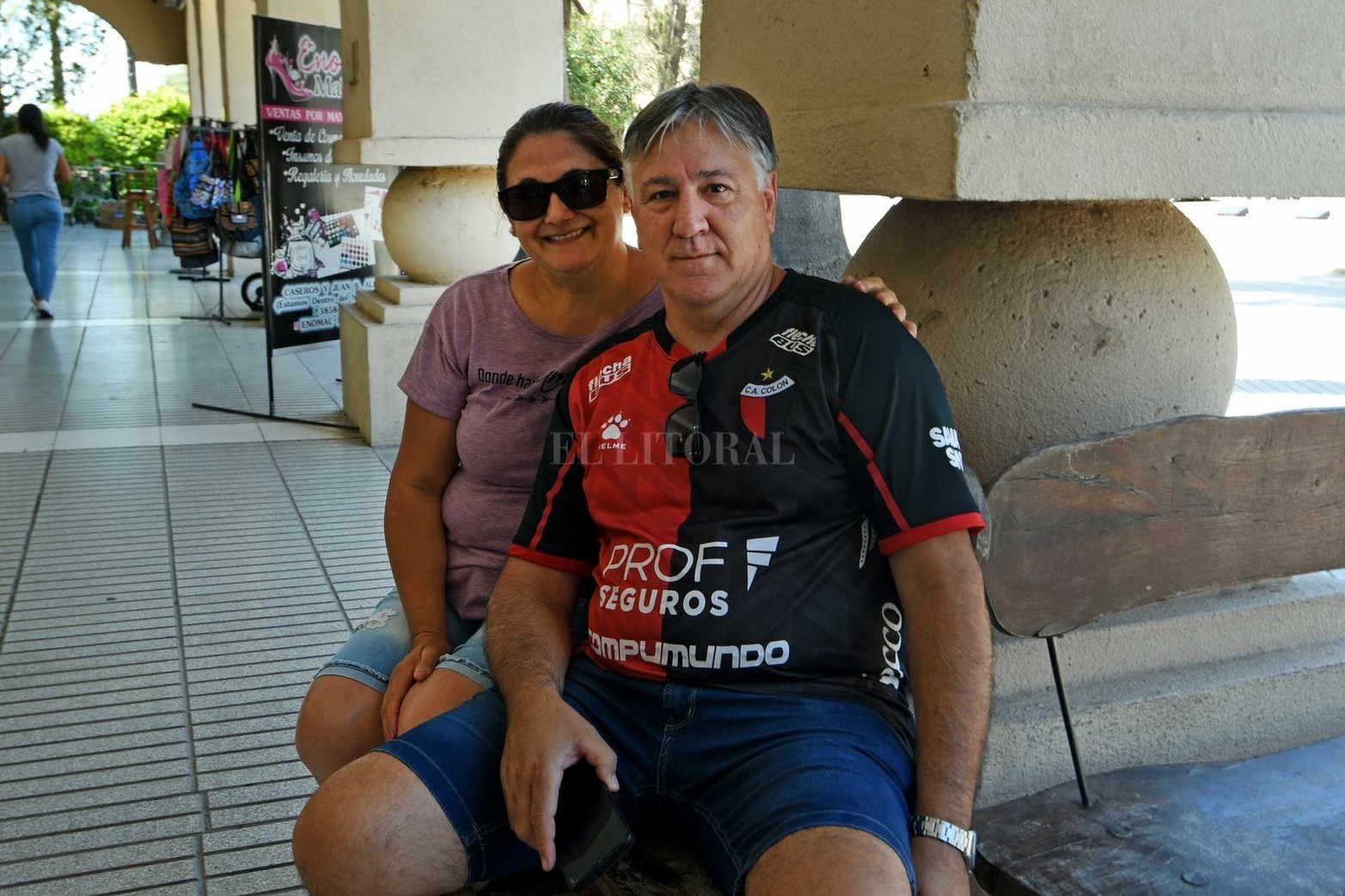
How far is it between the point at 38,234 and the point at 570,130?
10.4 m

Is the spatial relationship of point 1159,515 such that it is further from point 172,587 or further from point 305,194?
point 305,194

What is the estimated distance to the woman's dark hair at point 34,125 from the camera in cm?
1102

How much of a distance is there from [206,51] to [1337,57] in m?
20.5

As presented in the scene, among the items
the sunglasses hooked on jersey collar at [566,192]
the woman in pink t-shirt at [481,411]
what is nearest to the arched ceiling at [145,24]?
the woman in pink t-shirt at [481,411]

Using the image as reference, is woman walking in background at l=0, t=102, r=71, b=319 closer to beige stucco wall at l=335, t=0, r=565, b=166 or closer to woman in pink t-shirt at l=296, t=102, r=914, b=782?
beige stucco wall at l=335, t=0, r=565, b=166

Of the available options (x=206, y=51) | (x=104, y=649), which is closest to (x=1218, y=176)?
(x=104, y=649)

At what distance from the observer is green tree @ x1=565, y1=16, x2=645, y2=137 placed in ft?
63.5

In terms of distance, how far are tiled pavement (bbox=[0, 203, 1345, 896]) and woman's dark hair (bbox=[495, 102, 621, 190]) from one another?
1664 mm

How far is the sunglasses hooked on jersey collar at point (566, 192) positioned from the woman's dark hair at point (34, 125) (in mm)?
10381

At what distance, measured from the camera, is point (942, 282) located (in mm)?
2162

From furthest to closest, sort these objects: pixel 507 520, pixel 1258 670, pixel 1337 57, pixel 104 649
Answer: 1. pixel 104 649
2. pixel 507 520
3. pixel 1258 670
4. pixel 1337 57

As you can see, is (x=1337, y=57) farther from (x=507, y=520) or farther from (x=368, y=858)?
(x=368, y=858)

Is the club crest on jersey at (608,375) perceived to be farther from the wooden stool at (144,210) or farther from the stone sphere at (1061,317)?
the wooden stool at (144,210)

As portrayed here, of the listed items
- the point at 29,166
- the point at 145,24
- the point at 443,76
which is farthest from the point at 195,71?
the point at 443,76
